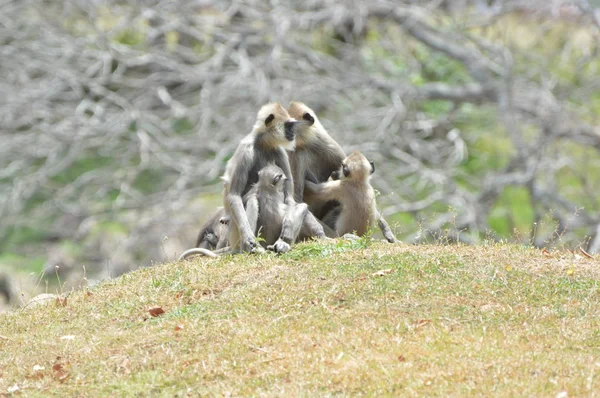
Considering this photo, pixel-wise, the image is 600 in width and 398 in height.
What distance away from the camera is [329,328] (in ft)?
22.3

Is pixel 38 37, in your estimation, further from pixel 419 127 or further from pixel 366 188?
pixel 366 188

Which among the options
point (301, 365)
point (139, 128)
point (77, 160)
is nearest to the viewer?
point (301, 365)

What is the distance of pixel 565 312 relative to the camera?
707 centimetres

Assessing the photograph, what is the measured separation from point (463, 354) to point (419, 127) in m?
13.5

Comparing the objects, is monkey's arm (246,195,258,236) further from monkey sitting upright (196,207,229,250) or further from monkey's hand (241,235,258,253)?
monkey sitting upright (196,207,229,250)

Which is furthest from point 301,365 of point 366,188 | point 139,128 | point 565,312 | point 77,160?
point 77,160

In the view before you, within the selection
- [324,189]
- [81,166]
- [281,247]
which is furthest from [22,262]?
[281,247]

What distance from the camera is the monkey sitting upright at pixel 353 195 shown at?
31.6 feet

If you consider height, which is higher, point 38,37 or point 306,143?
point 306,143

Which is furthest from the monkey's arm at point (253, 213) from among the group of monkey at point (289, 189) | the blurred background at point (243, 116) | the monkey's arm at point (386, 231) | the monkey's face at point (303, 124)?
the blurred background at point (243, 116)

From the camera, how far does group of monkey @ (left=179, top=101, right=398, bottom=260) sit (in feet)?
30.0

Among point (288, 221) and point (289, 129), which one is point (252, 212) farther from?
point (289, 129)

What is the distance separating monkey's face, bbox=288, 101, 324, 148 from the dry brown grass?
161 centimetres

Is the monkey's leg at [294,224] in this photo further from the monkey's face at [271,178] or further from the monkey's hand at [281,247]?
the monkey's face at [271,178]
